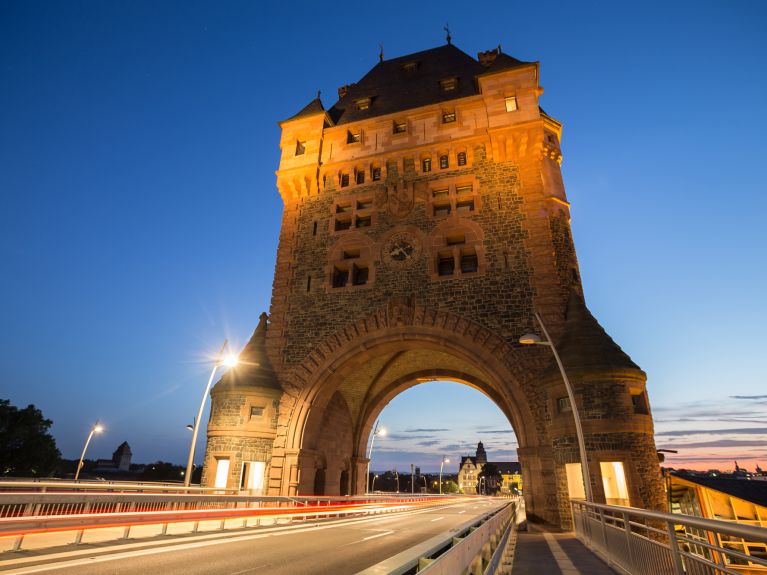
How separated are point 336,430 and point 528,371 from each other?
41.8 feet

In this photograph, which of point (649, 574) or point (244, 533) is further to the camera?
point (244, 533)

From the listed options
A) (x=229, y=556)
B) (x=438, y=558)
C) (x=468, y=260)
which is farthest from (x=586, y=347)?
(x=438, y=558)

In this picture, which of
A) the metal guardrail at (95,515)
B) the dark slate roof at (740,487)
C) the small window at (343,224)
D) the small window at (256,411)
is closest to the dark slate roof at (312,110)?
the small window at (343,224)

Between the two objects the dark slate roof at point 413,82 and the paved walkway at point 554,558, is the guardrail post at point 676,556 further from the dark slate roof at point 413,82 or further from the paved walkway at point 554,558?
the dark slate roof at point 413,82

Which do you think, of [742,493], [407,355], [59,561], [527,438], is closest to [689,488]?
[742,493]

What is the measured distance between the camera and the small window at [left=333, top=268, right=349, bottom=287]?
23.1m

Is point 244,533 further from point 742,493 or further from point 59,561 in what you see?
point 742,493

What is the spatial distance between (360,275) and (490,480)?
10499 centimetres

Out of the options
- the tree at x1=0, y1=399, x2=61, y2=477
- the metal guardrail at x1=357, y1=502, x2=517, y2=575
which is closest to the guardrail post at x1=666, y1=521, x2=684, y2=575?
the metal guardrail at x1=357, y1=502, x2=517, y2=575

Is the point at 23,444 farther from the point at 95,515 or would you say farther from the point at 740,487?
the point at 740,487

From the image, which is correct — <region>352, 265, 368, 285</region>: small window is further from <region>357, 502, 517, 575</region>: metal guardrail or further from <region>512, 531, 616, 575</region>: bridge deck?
<region>357, 502, 517, 575</region>: metal guardrail

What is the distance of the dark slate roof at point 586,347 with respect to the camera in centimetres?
1605

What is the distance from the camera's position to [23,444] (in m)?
37.3

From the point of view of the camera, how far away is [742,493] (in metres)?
22.0
